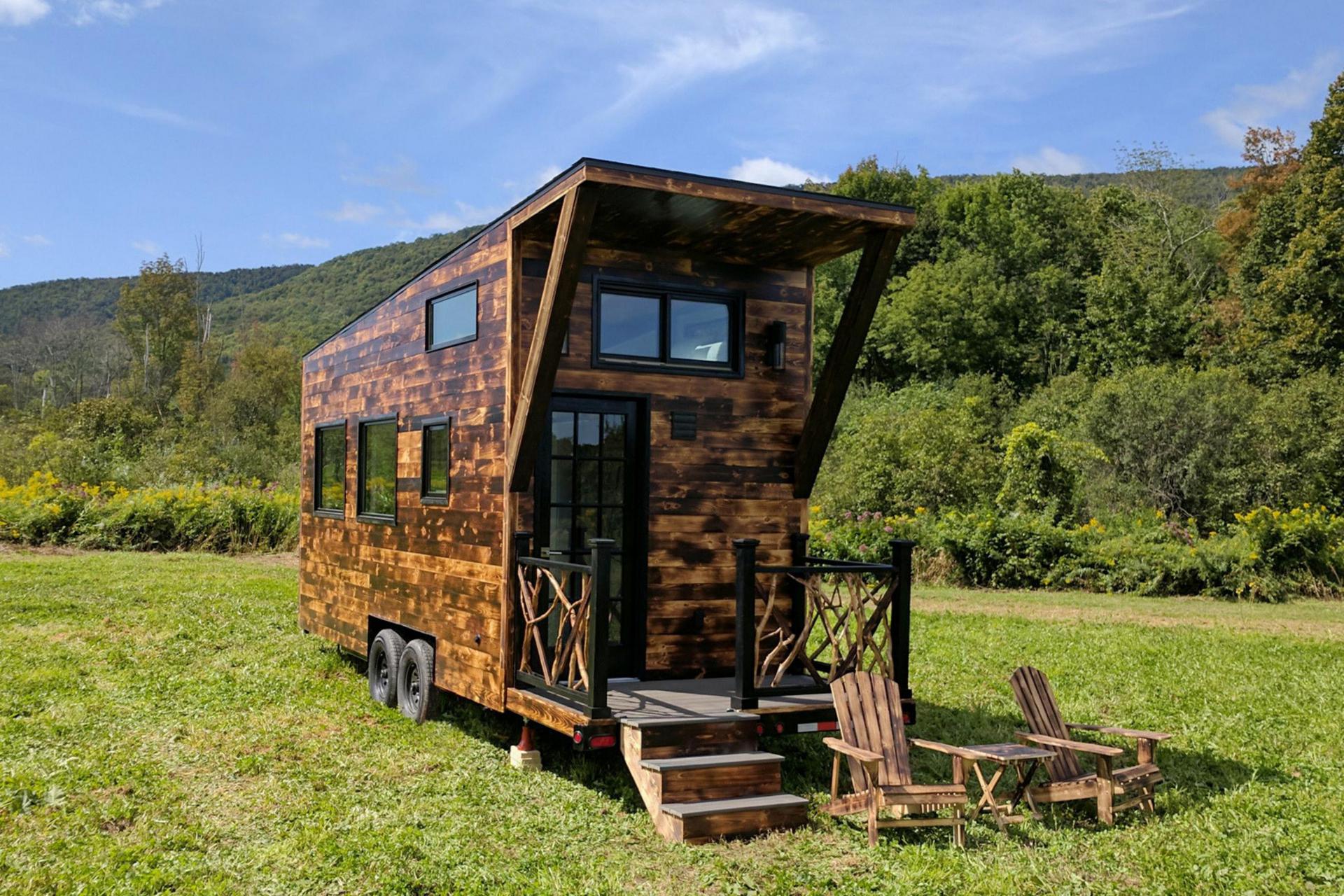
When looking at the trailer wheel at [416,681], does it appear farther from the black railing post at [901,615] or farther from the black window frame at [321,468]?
the black railing post at [901,615]

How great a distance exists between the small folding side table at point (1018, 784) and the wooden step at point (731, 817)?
975 millimetres

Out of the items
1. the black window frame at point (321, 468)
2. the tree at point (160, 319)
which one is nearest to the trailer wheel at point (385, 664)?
the black window frame at point (321, 468)

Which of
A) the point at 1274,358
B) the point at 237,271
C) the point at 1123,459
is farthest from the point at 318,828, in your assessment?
the point at 237,271

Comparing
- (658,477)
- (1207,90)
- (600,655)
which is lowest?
(600,655)

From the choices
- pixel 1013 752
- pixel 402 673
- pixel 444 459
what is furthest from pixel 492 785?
pixel 1013 752

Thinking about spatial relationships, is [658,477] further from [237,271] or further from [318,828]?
[237,271]

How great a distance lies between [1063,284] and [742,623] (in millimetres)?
34686

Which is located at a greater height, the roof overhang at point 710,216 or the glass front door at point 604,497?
the roof overhang at point 710,216

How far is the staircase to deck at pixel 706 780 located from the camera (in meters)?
5.56

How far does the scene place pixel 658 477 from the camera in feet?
24.6

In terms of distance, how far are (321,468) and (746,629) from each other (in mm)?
6190

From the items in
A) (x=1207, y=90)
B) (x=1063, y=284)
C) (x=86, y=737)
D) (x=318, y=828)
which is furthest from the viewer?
(x=1063, y=284)

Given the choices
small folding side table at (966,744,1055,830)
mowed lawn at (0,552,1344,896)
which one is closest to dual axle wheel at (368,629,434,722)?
mowed lawn at (0,552,1344,896)

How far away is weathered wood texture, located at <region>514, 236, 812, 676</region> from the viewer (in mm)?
7387
